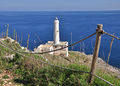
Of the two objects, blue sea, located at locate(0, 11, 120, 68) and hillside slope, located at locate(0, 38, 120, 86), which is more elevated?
hillside slope, located at locate(0, 38, 120, 86)

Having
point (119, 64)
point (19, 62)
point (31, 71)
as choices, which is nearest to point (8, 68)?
point (19, 62)

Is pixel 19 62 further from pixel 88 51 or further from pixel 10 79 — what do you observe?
pixel 88 51

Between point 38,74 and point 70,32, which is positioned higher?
point 38,74

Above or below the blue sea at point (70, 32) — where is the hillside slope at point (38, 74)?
above

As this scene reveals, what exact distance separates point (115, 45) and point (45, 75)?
29021 mm

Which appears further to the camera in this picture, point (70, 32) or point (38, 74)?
point (70, 32)

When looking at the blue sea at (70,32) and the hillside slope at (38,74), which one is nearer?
the hillside slope at (38,74)

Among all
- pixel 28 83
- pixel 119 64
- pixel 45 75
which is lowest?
pixel 119 64

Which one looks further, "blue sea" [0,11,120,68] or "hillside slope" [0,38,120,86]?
"blue sea" [0,11,120,68]

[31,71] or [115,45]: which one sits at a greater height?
[31,71]

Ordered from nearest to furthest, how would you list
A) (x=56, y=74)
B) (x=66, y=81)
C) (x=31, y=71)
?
1. (x=66, y=81)
2. (x=56, y=74)
3. (x=31, y=71)

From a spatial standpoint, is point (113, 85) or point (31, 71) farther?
point (31, 71)

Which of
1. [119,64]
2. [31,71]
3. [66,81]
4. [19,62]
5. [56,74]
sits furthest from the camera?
[119,64]

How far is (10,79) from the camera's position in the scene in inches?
189
